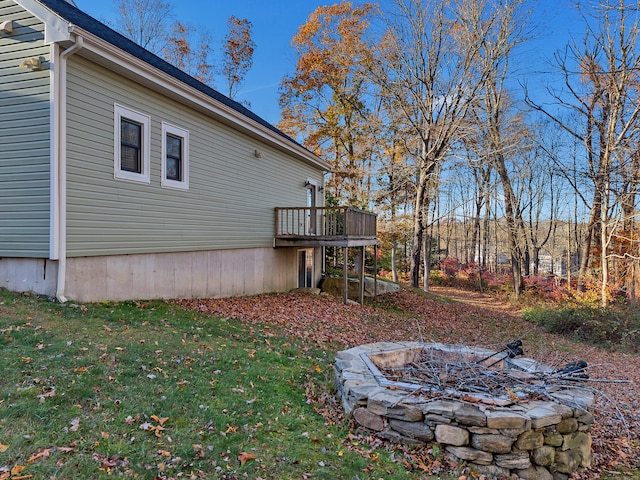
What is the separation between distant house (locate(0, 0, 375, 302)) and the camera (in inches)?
242

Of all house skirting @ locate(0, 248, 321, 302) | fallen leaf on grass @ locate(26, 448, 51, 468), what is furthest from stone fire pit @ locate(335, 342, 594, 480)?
house skirting @ locate(0, 248, 321, 302)

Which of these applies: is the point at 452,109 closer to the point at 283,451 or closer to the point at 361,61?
the point at 361,61

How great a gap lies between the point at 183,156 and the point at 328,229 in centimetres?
545

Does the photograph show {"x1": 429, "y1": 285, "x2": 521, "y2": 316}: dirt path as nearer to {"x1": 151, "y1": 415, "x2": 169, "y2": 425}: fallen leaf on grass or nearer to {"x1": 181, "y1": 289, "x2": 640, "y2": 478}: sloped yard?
{"x1": 181, "y1": 289, "x2": 640, "y2": 478}: sloped yard

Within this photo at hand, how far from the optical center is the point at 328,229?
12703 millimetres

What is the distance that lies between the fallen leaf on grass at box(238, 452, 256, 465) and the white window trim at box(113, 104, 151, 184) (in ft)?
19.7

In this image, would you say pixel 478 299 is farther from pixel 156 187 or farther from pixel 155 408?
pixel 155 408

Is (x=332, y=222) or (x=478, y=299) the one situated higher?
(x=332, y=222)

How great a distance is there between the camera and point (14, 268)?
21.5 ft

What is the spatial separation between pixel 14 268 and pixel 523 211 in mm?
25272

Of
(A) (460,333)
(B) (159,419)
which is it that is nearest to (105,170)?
(B) (159,419)

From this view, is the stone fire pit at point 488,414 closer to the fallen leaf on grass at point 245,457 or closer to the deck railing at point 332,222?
the fallen leaf on grass at point 245,457

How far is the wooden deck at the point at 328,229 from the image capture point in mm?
11648

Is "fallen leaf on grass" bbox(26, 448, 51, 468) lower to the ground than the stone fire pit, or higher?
higher
